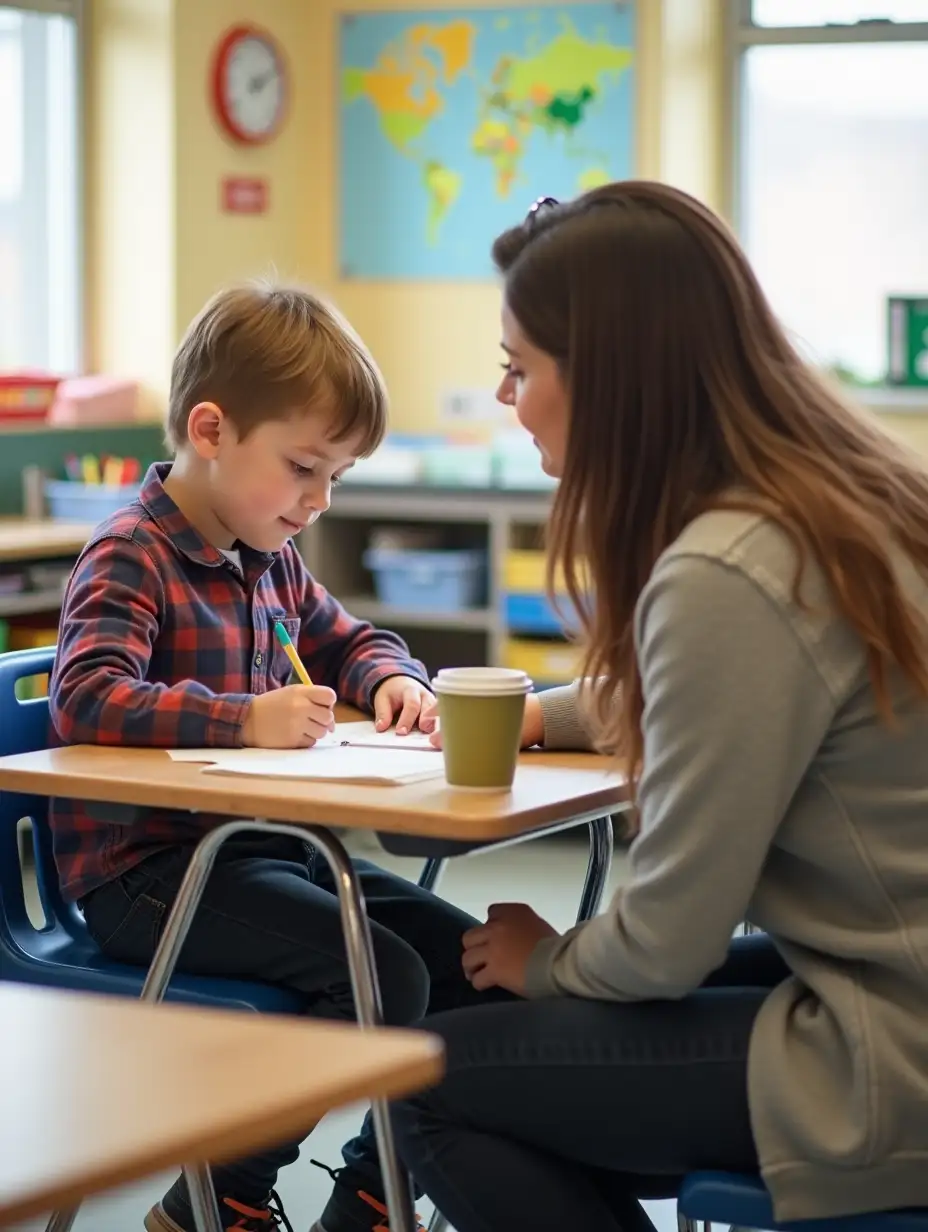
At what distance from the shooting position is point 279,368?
206 centimetres

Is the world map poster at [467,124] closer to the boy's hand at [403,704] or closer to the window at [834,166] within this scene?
the window at [834,166]

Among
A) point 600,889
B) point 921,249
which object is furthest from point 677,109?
point 600,889

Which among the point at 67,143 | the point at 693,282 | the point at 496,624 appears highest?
the point at 67,143

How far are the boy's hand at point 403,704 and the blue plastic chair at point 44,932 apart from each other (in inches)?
12.5

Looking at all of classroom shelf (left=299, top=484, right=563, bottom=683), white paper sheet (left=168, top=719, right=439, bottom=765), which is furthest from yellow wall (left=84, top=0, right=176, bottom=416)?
white paper sheet (left=168, top=719, right=439, bottom=765)

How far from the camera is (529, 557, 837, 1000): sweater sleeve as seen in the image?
1.38 meters

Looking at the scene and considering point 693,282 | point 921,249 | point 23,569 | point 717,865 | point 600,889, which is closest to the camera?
point 717,865

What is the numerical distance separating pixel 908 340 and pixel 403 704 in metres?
3.04

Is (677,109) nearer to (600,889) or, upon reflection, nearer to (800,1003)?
(600,889)

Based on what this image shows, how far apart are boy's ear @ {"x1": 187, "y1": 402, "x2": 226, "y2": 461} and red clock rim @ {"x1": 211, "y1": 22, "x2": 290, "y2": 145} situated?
3.01 meters

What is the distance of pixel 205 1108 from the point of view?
0.86m

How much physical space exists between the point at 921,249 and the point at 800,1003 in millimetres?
3769

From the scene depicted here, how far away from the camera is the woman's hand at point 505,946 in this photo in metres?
1.60

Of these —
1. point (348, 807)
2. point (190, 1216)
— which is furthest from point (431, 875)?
point (348, 807)
